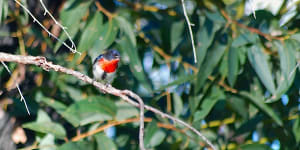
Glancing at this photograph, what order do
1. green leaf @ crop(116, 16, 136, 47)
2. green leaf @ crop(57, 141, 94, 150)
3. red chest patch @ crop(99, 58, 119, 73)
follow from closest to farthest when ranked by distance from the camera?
green leaf @ crop(57, 141, 94, 150) < green leaf @ crop(116, 16, 136, 47) < red chest patch @ crop(99, 58, 119, 73)

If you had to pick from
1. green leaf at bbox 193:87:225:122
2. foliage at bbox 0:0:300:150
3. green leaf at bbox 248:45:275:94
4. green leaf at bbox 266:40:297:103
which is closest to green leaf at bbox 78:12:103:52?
foliage at bbox 0:0:300:150

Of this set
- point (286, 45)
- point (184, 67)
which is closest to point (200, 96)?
point (184, 67)

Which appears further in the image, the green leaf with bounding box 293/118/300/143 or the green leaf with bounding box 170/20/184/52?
the green leaf with bounding box 170/20/184/52

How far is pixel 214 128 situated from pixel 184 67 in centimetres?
55

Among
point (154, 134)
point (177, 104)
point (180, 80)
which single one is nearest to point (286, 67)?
point (180, 80)

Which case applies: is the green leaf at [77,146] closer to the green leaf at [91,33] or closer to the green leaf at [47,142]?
the green leaf at [47,142]

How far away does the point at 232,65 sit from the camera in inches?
113

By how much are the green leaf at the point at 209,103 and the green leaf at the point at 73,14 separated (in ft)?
3.34

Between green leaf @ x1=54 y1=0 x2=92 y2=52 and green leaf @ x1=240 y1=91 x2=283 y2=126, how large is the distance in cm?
127

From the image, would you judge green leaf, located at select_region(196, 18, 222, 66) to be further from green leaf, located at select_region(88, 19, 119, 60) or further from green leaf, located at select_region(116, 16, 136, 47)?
green leaf, located at select_region(88, 19, 119, 60)

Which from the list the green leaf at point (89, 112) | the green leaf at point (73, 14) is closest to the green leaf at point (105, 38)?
the green leaf at point (73, 14)

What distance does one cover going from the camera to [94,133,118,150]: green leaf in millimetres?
2826

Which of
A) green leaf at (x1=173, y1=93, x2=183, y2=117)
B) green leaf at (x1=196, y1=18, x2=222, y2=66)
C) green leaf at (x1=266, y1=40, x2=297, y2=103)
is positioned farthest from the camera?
green leaf at (x1=173, y1=93, x2=183, y2=117)

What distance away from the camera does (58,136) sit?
9.27 ft
